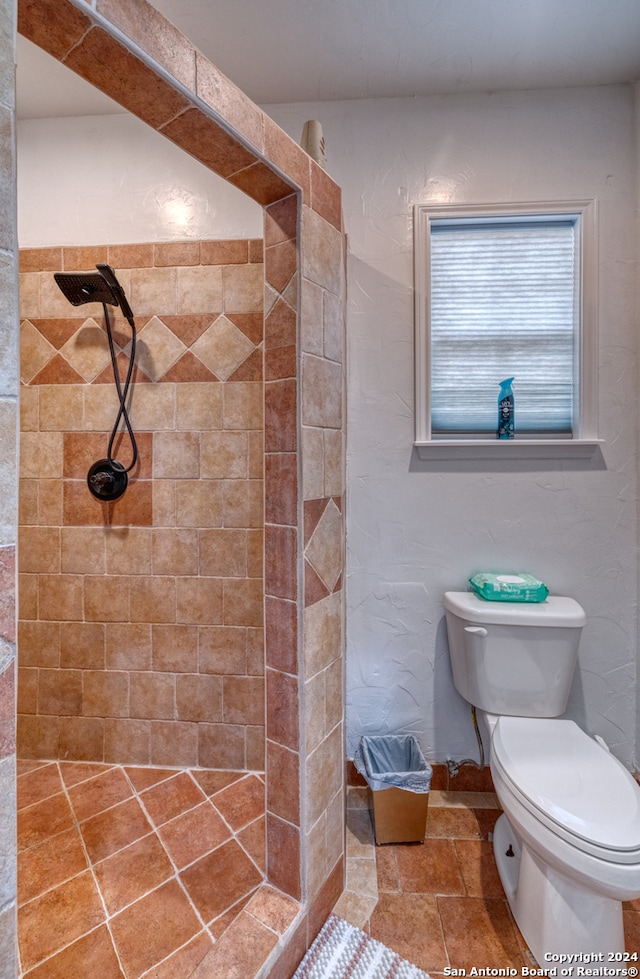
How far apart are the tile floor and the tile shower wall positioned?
20.4 inches

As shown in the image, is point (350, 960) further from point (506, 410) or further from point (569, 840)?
point (506, 410)

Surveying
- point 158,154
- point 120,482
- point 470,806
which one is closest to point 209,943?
point 470,806

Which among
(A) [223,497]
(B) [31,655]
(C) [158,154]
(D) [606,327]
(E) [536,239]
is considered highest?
(C) [158,154]

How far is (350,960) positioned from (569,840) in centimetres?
61

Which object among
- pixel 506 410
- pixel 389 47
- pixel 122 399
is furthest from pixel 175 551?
pixel 389 47

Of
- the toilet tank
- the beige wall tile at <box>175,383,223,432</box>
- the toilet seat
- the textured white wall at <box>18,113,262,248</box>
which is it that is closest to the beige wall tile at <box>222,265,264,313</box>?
the textured white wall at <box>18,113,262,248</box>

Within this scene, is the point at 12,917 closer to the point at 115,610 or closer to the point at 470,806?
the point at 115,610

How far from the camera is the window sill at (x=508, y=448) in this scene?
158 centimetres

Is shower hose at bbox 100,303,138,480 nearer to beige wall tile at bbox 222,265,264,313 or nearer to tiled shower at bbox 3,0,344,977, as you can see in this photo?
tiled shower at bbox 3,0,344,977

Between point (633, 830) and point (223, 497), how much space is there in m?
1.44

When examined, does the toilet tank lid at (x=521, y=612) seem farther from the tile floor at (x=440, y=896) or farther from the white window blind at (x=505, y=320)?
the tile floor at (x=440, y=896)

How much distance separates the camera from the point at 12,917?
54 cm

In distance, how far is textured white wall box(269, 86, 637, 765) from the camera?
1.58 metres

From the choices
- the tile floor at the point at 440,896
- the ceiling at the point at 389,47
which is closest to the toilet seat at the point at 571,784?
the tile floor at the point at 440,896
